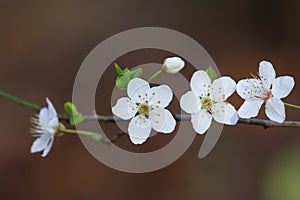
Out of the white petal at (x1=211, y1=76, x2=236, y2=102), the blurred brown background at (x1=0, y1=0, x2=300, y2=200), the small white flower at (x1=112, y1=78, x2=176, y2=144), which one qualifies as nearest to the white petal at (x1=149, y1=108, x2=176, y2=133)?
the small white flower at (x1=112, y1=78, x2=176, y2=144)

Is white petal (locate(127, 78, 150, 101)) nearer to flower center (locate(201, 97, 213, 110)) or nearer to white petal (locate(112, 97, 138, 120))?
white petal (locate(112, 97, 138, 120))

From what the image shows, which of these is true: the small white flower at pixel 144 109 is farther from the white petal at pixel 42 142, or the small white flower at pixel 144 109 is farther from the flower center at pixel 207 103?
the white petal at pixel 42 142

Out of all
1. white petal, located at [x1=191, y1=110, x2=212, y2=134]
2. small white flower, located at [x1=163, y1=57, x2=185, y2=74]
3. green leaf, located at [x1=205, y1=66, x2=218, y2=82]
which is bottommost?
white petal, located at [x1=191, y1=110, x2=212, y2=134]

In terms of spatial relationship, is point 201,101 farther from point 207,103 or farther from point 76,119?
point 76,119

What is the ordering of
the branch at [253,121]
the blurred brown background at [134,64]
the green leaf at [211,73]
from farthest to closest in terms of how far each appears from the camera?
the blurred brown background at [134,64] → the green leaf at [211,73] → the branch at [253,121]

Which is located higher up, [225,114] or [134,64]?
[134,64]

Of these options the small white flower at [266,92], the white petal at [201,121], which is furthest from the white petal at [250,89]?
the white petal at [201,121]

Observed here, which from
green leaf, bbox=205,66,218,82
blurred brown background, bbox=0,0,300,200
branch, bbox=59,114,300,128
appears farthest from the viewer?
blurred brown background, bbox=0,0,300,200

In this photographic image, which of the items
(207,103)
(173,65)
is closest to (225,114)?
(207,103)
